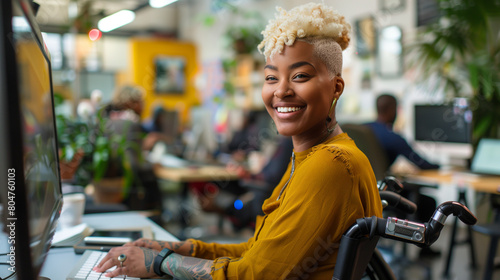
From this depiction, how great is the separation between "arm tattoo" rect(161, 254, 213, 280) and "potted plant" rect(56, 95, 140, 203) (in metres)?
1.73

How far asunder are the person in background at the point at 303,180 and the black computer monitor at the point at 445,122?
3118mm

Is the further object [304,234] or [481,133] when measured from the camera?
[481,133]

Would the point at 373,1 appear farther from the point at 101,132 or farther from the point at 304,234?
the point at 304,234

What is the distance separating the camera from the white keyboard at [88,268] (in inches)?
42.9

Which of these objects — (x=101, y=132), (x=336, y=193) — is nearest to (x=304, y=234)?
(x=336, y=193)

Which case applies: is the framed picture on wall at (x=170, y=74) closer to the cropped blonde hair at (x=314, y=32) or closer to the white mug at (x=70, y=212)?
the white mug at (x=70, y=212)

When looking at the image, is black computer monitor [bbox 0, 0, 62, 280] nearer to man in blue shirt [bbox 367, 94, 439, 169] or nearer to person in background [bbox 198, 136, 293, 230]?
person in background [bbox 198, 136, 293, 230]

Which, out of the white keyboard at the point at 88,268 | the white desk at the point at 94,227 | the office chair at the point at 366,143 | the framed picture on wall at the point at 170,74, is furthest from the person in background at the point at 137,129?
the framed picture on wall at the point at 170,74

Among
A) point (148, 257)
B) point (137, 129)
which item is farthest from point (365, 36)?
point (148, 257)

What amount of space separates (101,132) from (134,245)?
1.83m

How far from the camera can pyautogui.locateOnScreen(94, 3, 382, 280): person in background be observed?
0.93m

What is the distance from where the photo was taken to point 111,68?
1155cm

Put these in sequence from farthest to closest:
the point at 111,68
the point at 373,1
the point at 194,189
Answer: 1. the point at 111,68
2. the point at 373,1
3. the point at 194,189

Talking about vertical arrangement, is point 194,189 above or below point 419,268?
above
